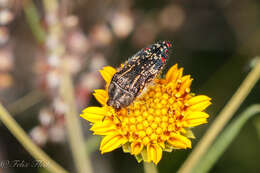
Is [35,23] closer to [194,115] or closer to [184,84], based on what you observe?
[184,84]

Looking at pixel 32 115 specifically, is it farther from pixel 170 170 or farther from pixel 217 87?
pixel 217 87

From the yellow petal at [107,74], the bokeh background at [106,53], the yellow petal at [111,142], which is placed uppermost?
the bokeh background at [106,53]

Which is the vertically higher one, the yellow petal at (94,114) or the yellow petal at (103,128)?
the yellow petal at (94,114)

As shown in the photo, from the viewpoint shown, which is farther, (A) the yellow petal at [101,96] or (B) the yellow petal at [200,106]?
(A) the yellow petal at [101,96]

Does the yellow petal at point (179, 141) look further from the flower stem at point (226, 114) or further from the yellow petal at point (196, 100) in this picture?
the flower stem at point (226, 114)

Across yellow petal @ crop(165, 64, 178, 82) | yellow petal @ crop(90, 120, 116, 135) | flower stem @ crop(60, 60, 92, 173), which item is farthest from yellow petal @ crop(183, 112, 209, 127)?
flower stem @ crop(60, 60, 92, 173)

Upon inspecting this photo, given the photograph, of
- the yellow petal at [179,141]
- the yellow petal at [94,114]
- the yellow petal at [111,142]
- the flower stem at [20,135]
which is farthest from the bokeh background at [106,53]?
the yellow petal at [179,141]
